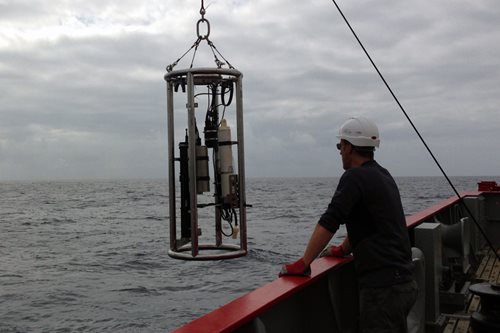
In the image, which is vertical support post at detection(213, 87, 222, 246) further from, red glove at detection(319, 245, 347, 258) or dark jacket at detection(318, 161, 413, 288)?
dark jacket at detection(318, 161, 413, 288)

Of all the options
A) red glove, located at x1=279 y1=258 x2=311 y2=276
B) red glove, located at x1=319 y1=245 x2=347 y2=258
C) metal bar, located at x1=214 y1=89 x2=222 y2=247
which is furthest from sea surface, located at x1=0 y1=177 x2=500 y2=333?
red glove, located at x1=279 y1=258 x2=311 y2=276

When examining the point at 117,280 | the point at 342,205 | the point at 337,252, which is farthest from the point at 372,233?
the point at 117,280

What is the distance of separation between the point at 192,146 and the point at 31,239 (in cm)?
2902

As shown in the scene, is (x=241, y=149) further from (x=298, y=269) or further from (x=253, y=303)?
(x=253, y=303)

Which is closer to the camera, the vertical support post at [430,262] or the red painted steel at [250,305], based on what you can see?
the red painted steel at [250,305]

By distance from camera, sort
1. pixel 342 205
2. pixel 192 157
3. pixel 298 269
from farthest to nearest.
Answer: pixel 192 157, pixel 298 269, pixel 342 205

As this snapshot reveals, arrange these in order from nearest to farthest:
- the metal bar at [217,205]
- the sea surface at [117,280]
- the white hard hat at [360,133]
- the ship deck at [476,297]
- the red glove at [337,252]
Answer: the white hard hat at [360,133]
the red glove at [337,252]
the ship deck at [476,297]
the metal bar at [217,205]
the sea surface at [117,280]

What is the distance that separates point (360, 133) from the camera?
149 inches

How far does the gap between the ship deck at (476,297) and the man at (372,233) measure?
91.9 inches

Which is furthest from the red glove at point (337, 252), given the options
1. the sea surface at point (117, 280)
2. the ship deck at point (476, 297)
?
the sea surface at point (117, 280)

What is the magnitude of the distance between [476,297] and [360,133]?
4279 mm

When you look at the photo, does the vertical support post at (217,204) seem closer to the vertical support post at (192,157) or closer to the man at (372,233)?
the vertical support post at (192,157)

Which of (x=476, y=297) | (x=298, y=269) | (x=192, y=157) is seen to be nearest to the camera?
(x=298, y=269)

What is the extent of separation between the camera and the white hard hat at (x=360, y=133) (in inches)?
148
